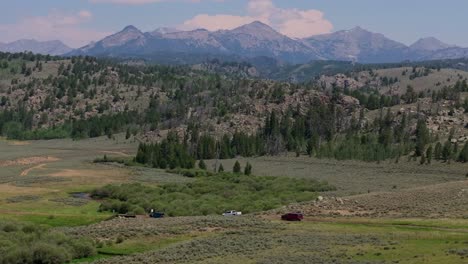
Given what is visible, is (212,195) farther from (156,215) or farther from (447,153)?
(447,153)

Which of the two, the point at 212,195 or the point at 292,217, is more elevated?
the point at 292,217

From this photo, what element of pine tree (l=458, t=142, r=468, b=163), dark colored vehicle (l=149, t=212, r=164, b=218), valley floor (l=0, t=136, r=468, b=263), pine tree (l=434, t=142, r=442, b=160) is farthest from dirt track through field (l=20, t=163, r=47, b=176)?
pine tree (l=458, t=142, r=468, b=163)

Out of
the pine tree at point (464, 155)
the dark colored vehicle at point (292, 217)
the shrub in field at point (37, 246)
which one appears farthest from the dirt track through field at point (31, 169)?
the pine tree at point (464, 155)

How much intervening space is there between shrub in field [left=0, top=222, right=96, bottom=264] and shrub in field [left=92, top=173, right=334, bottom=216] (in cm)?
3187

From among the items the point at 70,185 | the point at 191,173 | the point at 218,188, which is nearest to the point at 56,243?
the point at 218,188

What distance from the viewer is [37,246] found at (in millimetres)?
66125

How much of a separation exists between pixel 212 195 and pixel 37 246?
61344mm

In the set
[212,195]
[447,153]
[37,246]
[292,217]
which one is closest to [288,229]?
[292,217]

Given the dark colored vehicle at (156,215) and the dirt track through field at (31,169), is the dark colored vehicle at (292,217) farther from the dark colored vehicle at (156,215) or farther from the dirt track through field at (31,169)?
the dirt track through field at (31,169)

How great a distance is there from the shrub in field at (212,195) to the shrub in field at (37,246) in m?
31.9

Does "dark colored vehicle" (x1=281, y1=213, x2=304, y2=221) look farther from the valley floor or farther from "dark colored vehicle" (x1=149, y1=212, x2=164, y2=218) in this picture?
"dark colored vehicle" (x1=149, y1=212, x2=164, y2=218)

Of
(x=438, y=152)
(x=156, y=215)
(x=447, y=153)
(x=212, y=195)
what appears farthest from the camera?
(x=438, y=152)

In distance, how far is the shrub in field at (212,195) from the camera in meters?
109

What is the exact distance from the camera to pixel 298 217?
269 ft
